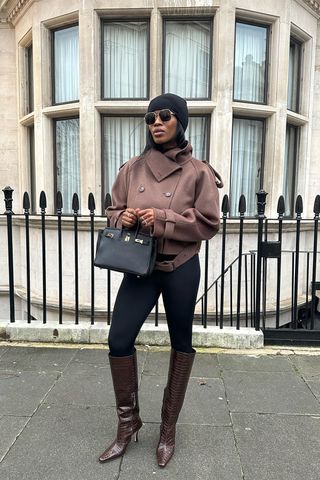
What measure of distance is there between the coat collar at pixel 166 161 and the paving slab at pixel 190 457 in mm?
1593

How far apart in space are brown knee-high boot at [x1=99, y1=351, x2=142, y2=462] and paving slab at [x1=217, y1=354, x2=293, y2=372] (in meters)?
1.43

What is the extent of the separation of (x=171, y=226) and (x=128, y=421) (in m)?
1.15

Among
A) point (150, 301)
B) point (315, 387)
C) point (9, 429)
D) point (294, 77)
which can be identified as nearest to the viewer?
point (150, 301)

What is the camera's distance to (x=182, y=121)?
2158mm

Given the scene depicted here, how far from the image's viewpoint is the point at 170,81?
5883 mm

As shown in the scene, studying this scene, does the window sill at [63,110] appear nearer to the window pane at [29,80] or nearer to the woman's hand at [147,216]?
the window pane at [29,80]

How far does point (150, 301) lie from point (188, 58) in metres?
4.80

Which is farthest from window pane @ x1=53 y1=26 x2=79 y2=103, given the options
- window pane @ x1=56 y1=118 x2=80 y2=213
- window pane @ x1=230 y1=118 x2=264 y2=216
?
window pane @ x1=230 y1=118 x2=264 y2=216

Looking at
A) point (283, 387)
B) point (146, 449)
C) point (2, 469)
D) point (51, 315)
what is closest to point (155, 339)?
point (283, 387)

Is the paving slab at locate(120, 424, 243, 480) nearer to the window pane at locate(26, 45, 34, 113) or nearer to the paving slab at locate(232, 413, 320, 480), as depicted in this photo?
the paving slab at locate(232, 413, 320, 480)

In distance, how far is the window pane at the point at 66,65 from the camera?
6.04 metres

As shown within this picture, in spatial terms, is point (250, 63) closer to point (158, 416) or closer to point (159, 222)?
point (159, 222)

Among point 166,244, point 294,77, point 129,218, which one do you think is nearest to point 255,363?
point 166,244

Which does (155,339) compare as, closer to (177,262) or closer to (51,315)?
(177,262)
